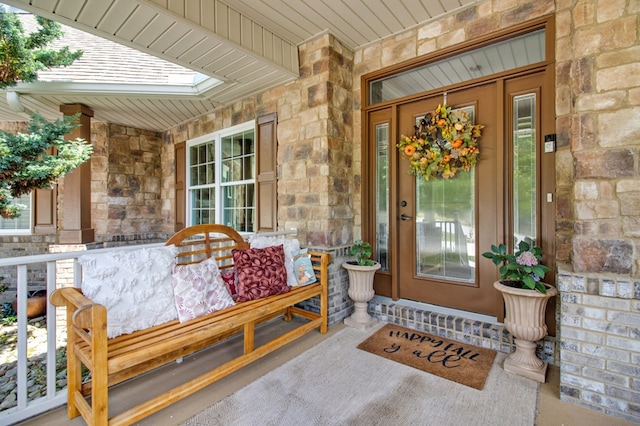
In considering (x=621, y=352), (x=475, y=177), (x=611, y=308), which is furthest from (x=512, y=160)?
(x=621, y=352)

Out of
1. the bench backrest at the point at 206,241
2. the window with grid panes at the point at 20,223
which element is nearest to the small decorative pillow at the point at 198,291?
the bench backrest at the point at 206,241

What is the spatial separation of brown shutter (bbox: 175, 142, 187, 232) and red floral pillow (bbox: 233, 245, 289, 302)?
10.3 feet

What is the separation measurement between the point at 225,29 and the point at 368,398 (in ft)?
9.58

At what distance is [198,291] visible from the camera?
201 centimetres

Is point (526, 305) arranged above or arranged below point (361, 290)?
above

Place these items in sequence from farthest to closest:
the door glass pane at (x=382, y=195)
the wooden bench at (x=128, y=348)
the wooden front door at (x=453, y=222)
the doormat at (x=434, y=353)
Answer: the door glass pane at (x=382, y=195), the wooden front door at (x=453, y=222), the doormat at (x=434, y=353), the wooden bench at (x=128, y=348)

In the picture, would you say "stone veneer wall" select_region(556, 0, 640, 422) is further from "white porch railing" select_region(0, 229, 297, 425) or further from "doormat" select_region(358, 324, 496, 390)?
"white porch railing" select_region(0, 229, 297, 425)

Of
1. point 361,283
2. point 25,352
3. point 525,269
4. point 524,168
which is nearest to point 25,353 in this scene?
point 25,352

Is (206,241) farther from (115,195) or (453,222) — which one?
(115,195)

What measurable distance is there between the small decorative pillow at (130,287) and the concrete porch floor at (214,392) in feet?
1.65

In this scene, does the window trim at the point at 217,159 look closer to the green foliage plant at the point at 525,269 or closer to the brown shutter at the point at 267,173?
the brown shutter at the point at 267,173

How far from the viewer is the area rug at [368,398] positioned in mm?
1664

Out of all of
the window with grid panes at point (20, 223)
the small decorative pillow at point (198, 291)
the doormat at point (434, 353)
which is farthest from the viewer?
the window with grid panes at point (20, 223)

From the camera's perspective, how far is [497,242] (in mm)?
2525
